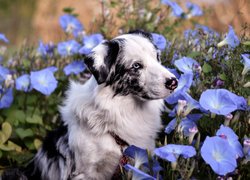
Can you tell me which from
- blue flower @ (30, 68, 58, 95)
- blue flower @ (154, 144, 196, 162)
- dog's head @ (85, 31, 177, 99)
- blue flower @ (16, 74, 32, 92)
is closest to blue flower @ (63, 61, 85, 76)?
blue flower @ (30, 68, 58, 95)

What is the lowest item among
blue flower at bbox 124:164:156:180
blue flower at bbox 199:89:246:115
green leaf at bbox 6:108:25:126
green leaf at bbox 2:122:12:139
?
green leaf at bbox 6:108:25:126

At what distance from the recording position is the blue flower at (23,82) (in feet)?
14.1

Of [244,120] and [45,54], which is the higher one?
[244,120]

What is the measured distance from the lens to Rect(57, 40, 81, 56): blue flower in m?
4.71

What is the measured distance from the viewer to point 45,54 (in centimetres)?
496

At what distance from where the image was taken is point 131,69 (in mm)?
3098

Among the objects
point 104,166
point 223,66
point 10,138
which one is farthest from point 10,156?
point 223,66

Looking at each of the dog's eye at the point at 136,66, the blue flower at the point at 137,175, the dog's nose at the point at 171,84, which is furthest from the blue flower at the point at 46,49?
the blue flower at the point at 137,175

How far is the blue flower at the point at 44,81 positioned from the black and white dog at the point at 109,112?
1.99 feet

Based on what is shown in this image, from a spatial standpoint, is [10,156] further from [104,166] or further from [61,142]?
[104,166]

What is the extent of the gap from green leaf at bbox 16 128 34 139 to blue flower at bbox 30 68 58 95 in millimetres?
436

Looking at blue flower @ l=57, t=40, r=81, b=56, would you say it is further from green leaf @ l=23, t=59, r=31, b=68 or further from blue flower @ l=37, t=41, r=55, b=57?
green leaf @ l=23, t=59, r=31, b=68

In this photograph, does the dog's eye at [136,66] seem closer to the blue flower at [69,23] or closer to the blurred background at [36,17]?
the blue flower at [69,23]

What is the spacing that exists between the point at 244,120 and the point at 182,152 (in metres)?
0.60
